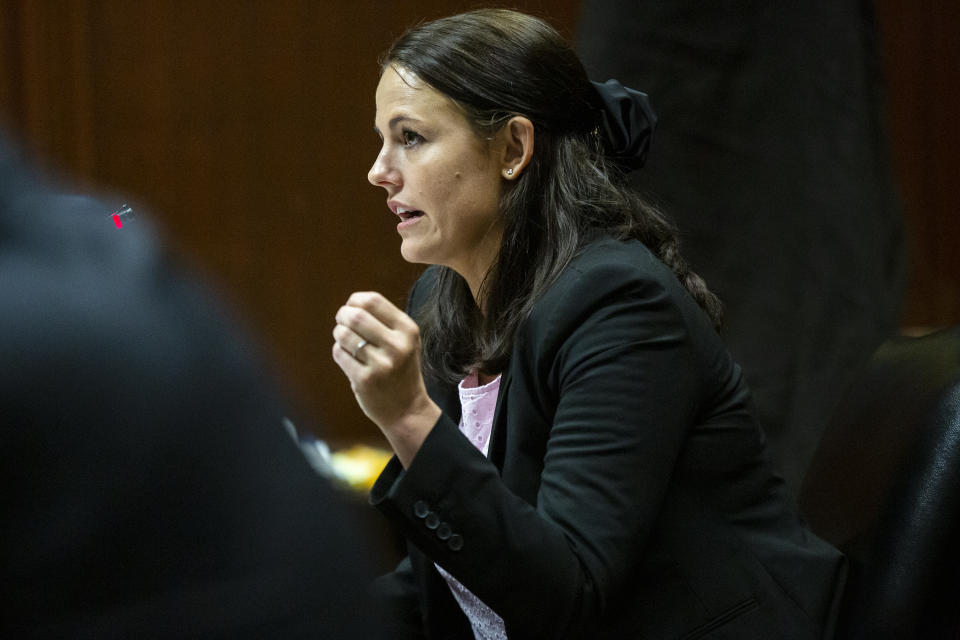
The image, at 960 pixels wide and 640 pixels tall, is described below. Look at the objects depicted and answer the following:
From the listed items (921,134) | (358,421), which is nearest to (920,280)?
(921,134)

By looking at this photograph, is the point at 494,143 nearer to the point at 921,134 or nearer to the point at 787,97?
the point at 787,97

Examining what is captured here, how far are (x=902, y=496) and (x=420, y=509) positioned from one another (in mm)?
473

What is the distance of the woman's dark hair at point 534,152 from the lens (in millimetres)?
1297

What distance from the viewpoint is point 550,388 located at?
1174 millimetres

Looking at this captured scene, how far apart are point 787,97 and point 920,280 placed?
1669mm

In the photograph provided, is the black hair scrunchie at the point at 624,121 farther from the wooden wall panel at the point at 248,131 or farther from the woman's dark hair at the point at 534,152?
the wooden wall panel at the point at 248,131

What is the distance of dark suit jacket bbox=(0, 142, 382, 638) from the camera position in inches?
15.6

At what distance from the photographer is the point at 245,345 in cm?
45

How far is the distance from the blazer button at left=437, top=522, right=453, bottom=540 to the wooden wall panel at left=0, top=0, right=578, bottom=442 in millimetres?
1679

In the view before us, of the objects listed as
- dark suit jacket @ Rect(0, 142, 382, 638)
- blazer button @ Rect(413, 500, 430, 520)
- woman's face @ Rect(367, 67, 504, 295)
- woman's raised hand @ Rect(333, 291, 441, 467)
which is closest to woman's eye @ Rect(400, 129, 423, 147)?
woman's face @ Rect(367, 67, 504, 295)

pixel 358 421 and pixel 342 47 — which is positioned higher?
pixel 342 47

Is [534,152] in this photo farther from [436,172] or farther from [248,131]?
[248,131]

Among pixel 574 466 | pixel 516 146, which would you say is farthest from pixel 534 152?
pixel 574 466

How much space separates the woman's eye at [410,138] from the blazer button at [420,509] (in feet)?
1.57
